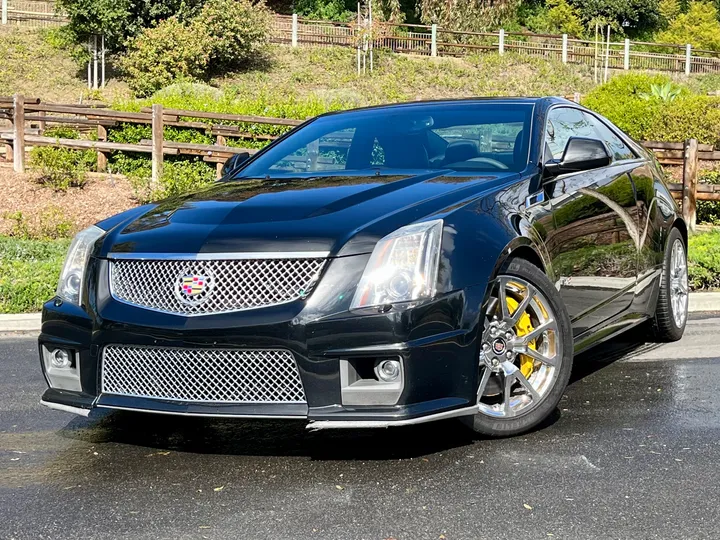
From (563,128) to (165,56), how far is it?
112 feet

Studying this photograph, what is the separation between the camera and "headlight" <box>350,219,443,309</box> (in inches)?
170

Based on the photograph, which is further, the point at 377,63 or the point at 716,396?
the point at 377,63

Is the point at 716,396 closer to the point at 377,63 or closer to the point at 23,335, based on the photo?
the point at 23,335

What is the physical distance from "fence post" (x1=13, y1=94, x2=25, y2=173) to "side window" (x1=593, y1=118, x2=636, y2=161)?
16.0 metres

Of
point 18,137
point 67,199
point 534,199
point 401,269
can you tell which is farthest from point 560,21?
point 401,269

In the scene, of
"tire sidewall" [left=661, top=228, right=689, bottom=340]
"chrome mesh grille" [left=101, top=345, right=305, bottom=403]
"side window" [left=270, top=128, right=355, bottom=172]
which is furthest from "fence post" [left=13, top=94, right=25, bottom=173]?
"chrome mesh grille" [left=101, top=345, right=305, bottom=403]

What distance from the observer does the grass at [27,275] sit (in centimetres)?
890

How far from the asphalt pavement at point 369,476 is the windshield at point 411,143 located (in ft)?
4.40

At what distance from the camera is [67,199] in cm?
1864

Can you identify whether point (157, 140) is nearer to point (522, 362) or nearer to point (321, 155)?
point (321, 155)

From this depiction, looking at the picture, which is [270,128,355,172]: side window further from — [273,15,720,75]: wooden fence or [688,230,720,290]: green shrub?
[273,15,720,75]: wooden fence

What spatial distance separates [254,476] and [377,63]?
3969cm

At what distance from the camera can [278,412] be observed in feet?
14.3

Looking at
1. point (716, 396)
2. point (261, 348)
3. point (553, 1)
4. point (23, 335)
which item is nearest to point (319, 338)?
point (261, 348)
